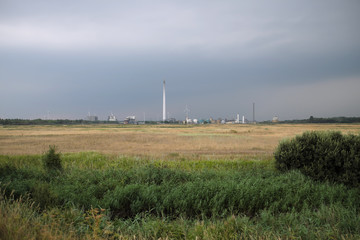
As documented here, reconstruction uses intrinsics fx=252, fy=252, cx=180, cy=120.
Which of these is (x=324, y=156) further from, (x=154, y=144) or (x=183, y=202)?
(x=154, y=144)

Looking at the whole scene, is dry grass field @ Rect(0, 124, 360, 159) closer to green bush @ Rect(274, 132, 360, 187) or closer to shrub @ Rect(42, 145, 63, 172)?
green bush @ Rect(274, 132, 360, 187)

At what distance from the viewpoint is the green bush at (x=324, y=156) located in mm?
13469

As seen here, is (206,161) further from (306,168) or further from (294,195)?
(294,195)

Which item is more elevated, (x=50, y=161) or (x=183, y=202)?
(x=50, y=161)

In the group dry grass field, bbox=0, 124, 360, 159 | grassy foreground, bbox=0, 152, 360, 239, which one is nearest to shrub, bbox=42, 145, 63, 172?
grassy foreground, bbox=0, 152, 360, 239

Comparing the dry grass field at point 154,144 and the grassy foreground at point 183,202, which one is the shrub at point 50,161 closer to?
the grassy foreground at point 183,202

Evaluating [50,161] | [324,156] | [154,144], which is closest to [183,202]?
[324,156]

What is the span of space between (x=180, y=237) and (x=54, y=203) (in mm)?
5805

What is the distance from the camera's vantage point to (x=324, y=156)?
14.3 meters

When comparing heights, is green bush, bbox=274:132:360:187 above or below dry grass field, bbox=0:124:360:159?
above

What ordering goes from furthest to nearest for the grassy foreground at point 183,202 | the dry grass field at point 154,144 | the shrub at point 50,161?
the dry grass field at point 154,144, the shrub at point 50,161, the grassy foreground at point 183,202

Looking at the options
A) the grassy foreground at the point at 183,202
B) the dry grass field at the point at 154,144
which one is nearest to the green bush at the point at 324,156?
the grassy foreground at the point at 183,202

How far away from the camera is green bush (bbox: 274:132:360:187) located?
530 inches

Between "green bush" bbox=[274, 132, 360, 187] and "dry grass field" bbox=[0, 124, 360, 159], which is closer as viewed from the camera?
"green bush" bbox=[274, 132, 360, 187]
